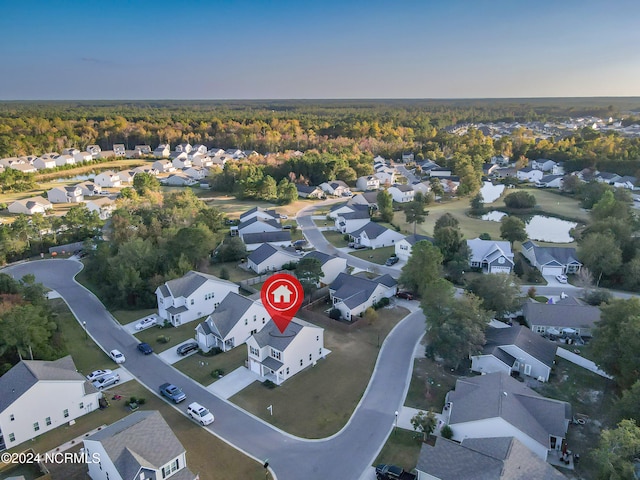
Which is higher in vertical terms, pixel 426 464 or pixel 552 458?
pixel 426 464

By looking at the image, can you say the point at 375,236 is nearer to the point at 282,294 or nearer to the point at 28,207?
the point at 282,294

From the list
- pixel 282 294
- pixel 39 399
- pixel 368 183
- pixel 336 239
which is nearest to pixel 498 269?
pixel 336 239

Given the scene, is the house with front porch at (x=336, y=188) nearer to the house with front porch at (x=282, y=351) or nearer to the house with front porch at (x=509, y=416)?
the house with front porch at (x=282, y=351)

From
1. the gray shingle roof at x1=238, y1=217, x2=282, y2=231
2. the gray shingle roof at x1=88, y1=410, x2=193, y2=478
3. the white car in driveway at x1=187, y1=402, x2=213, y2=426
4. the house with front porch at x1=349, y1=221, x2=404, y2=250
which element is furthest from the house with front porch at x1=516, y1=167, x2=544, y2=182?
the gray shingle roof at x1=88, y1=410, x2=193, y2=478

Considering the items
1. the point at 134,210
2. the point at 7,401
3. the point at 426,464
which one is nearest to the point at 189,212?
the point at 134,210

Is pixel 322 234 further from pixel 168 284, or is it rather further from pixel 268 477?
pixel 268 477

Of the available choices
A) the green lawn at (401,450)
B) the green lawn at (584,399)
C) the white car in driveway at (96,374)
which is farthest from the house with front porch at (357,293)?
the white car in driveway at (96,374)
